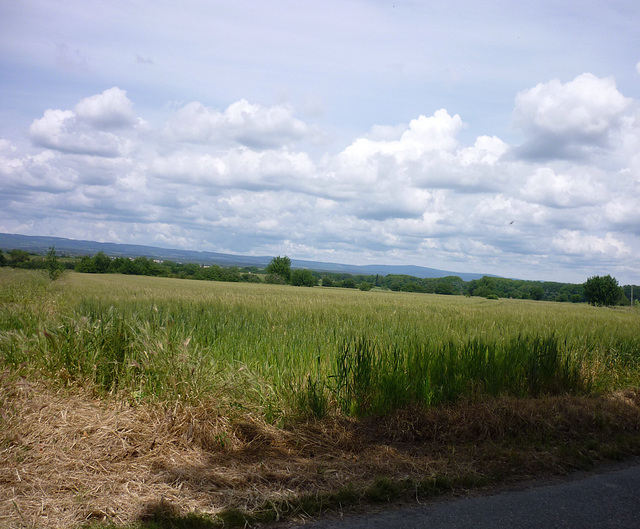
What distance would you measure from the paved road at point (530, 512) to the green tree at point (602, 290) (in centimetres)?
8615

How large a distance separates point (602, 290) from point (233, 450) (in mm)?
90687

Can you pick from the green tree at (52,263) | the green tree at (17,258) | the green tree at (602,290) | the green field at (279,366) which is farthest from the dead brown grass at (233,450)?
the green tree at (602,290)

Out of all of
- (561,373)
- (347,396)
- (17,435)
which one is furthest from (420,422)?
(17,435)

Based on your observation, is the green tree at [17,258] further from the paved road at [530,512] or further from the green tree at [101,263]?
the green tree at [101,263]

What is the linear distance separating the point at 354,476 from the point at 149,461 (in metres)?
2.09

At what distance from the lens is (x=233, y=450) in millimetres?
5051

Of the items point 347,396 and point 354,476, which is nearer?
point 354,476

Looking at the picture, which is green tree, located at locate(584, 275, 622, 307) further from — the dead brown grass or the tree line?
the dead brown grass

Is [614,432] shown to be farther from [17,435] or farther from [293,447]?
[17,435]

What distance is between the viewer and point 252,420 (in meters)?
5.54

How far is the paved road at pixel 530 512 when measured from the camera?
357cm

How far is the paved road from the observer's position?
11.7 ft

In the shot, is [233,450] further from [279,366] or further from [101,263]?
[101,263]

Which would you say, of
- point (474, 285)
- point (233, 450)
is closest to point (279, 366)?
point (233, 450)
